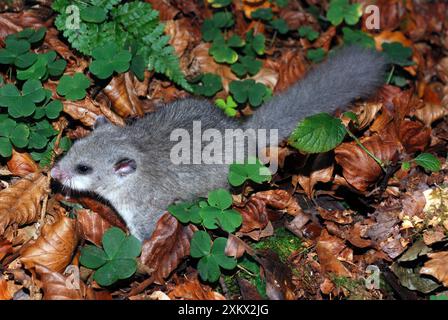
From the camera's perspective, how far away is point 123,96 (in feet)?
15.8

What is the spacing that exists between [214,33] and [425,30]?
274 cm

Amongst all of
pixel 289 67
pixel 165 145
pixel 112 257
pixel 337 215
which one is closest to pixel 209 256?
pixel 112 257

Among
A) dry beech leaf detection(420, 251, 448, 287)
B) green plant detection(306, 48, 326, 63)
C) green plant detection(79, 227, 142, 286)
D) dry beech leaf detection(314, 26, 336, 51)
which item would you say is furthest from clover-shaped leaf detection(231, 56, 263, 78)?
dry beech leaf detection(420, 251, 448, 287)

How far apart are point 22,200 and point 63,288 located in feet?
2.99

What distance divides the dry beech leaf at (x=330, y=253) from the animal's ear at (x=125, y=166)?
159 centimetres

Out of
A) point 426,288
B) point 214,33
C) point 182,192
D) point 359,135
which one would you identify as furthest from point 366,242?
point 214,33

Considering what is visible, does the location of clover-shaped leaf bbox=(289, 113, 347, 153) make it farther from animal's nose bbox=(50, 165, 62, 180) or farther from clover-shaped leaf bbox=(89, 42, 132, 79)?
animal's nose bbox=(50, 165, 62, 180)

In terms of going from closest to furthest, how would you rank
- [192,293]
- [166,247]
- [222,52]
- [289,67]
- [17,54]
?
[192,293]
[166,247]
[17,54]
[222,52]
[289,67]

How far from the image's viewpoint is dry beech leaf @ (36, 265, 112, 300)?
3473mm

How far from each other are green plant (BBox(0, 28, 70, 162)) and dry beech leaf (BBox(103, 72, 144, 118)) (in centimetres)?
46

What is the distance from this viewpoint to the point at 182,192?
432 centimetres

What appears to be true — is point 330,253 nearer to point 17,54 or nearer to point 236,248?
point 236,248

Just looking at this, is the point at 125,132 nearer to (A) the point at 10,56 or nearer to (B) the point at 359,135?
(A) the point at 10,56

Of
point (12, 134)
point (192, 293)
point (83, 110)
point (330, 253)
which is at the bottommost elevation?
point (330, 253)
